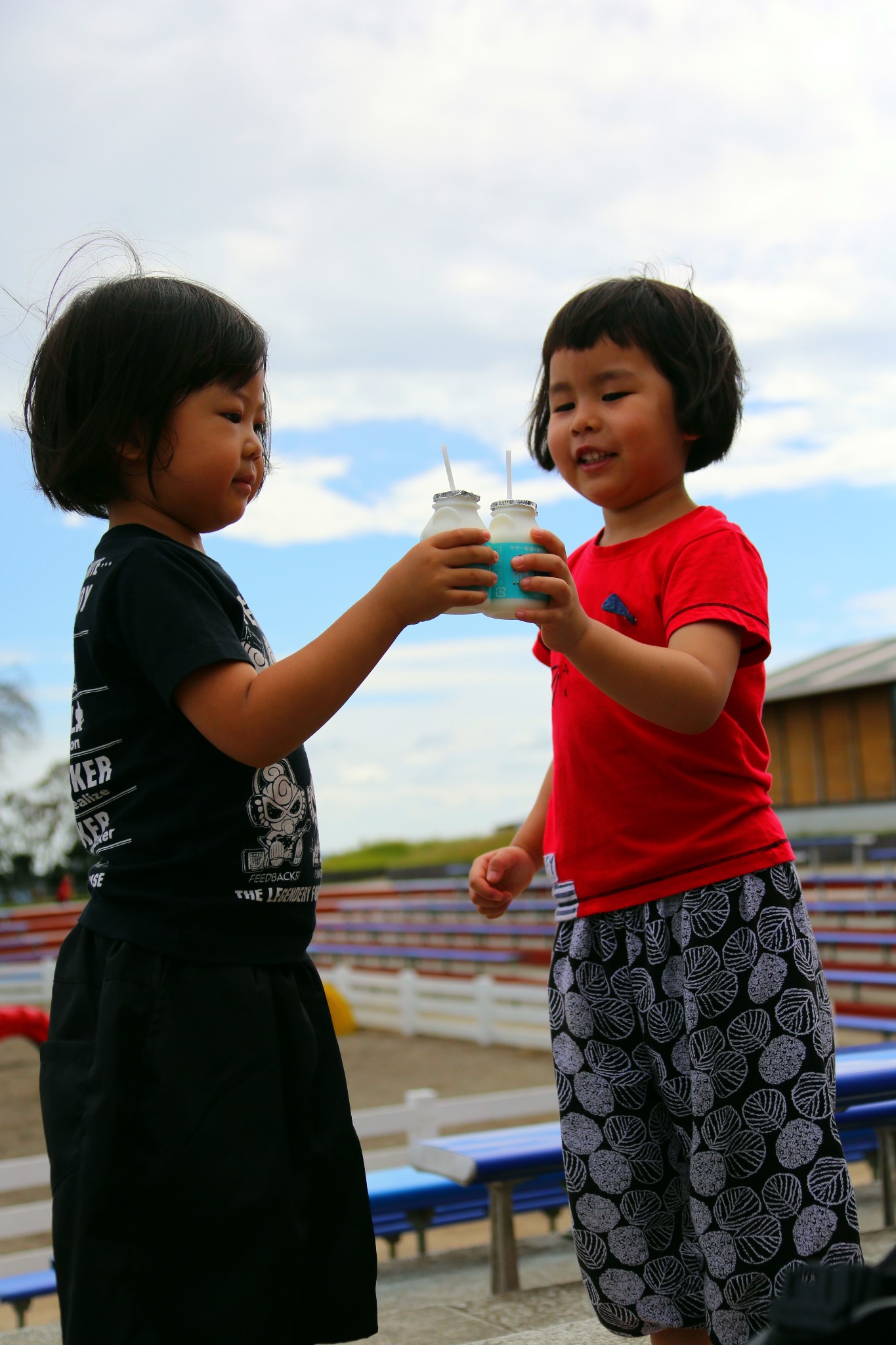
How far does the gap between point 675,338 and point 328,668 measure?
83 centimetres

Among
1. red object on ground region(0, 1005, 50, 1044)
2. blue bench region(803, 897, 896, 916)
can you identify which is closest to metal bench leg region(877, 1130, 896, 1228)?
red object on ground region(0, 1005, 50, 1044)

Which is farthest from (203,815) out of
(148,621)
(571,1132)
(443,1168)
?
(443,1168)

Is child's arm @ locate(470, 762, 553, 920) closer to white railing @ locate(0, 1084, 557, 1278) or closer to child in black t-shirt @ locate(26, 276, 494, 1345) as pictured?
child in black t-shirt @ locate(26, 276, 494, 1345)

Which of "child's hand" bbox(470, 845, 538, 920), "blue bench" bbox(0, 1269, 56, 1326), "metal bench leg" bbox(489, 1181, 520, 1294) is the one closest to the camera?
"child's hand" bbox(470, 845, 538, 920)

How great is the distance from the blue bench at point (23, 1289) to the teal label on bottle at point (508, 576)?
12.0ft

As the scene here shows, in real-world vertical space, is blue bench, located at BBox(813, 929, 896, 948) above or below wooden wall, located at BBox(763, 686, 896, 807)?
below

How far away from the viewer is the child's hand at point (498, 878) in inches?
79.3

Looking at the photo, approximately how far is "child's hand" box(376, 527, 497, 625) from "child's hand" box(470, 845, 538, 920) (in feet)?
2.40

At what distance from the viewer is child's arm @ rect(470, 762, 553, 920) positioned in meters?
2.02

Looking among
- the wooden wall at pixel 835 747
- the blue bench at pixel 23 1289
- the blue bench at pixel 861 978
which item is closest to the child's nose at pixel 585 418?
the blue bench at pixel 23 1289

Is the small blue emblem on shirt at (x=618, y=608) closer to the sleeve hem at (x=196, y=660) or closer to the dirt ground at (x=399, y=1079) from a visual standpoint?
the sleeve hem at (x=196, y=660)

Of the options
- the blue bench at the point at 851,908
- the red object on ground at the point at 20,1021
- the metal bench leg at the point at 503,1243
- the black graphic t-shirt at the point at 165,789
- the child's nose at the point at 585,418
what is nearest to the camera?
the black graphic t-shirt at the point at 165,789

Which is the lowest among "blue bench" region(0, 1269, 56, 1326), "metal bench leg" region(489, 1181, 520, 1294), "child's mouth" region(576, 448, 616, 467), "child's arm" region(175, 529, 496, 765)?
"blue bench" region(0, 1269, 56, 1326)

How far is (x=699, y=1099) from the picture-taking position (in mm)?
1645
